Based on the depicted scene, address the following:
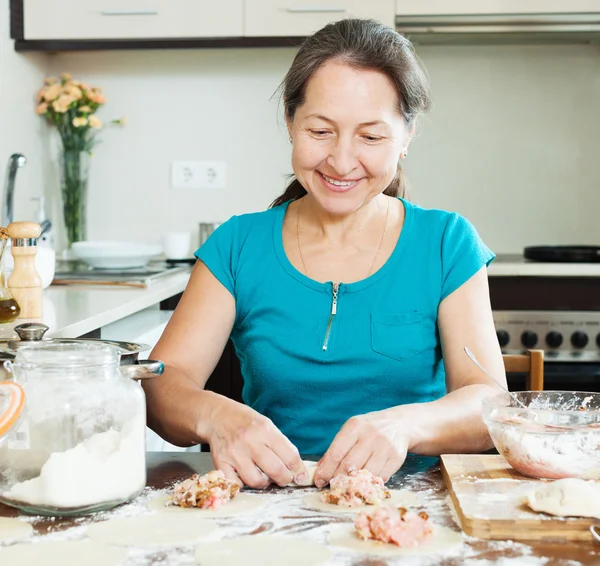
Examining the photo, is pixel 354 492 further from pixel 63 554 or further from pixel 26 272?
pixel 26 272

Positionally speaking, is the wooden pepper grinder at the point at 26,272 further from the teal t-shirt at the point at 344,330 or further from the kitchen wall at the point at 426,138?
the kitchen wall at the point at 426,138

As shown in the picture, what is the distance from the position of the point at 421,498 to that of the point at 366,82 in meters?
0.73

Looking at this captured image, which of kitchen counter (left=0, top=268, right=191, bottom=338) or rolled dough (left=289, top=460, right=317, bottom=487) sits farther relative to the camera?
kitchen counter (left=0, top=268, right=191, bottom=338)

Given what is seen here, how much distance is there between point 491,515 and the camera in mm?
871

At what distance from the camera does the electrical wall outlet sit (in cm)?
336

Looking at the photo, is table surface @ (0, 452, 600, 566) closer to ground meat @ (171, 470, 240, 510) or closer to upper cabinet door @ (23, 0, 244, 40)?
ground meat @ (171, 470, 240, 510)

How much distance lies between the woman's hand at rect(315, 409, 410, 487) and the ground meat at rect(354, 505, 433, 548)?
0.61 feet

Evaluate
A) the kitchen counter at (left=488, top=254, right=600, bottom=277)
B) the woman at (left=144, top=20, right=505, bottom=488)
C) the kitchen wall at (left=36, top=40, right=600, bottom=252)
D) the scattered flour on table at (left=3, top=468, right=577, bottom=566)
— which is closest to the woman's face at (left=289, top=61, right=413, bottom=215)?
the woman at (left=144, top=20, right=505, bottom=488)

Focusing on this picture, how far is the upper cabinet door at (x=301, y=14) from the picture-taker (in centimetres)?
295

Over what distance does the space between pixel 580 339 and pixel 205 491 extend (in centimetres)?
206

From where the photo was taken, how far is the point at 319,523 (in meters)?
0.90

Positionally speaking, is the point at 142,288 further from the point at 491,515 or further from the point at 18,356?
the point at 491,515

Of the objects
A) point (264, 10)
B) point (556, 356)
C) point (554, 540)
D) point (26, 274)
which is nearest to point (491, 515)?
point (554, 540)

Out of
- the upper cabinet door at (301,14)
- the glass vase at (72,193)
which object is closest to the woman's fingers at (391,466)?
the upper cabinet door at (301,14)
